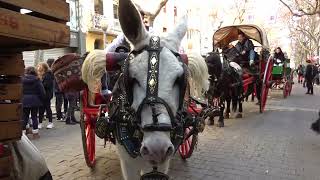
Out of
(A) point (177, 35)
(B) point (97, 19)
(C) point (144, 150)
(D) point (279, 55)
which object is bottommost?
(C) point (144, 150)

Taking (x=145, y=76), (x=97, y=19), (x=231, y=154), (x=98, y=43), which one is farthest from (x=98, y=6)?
(x=145, y=76)

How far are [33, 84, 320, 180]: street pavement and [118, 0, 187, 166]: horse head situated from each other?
252 cm

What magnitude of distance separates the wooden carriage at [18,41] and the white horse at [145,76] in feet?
2.30

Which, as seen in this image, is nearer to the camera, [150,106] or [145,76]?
[150,106]

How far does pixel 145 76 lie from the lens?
315 centimetres

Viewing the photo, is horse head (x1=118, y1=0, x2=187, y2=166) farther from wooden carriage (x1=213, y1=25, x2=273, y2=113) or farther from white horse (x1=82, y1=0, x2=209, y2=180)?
wooden carriage (x1=213, y1=25, x2=273, y2=113)

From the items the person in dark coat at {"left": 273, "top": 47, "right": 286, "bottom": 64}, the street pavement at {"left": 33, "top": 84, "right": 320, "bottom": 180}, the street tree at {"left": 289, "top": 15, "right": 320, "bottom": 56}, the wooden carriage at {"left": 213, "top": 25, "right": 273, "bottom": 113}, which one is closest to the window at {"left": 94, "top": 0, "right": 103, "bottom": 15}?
the person in dark coat at {"left": 273, "top": 47, "right": 286, "bottom": 64}

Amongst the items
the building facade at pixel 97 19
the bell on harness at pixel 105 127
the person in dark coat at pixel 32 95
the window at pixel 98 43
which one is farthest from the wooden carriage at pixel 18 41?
the window at pixel 98 43

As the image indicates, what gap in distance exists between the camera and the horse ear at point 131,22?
10.6 ft

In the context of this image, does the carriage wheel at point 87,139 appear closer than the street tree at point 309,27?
Yes

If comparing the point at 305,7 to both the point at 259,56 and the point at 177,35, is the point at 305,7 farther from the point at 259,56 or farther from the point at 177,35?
the point at 177,35

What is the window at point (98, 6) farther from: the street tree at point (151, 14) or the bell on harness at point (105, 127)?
the bell on harness at point (105, 127)

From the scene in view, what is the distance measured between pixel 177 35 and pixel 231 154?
3.77 meters

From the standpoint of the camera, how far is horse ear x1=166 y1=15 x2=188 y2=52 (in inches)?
142
